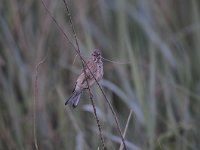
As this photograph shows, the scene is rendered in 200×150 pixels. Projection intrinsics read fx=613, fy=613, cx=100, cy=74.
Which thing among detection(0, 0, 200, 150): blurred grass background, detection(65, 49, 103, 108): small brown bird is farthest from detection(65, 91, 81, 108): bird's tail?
detection(0, 0, 200, 150): blurred grass background

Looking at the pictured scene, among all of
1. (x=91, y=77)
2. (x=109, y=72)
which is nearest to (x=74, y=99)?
→ (x=91, y=77)

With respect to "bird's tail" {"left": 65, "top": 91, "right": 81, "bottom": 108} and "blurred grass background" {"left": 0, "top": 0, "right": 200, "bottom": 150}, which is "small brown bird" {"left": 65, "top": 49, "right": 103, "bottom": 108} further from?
"blurred grass background" {"left": 0, "top": 0, "right": 200, "bottom": 150}

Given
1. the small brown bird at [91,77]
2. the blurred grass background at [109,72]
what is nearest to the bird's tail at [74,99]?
the small brown bird at [91,77]

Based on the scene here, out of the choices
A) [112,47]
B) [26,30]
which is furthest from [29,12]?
[112,47]

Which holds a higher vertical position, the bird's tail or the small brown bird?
the small brown bird

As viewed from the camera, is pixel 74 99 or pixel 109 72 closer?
pixel 74 99

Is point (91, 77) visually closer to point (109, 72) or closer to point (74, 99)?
point (74, 99)

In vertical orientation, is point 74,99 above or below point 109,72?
below

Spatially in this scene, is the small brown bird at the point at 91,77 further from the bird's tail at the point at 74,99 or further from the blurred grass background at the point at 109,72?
the blurred grass background at the point at 109,72
